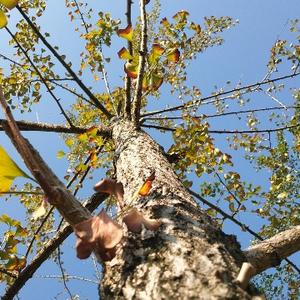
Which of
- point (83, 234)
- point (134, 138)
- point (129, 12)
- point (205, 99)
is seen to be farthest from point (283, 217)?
point (83, 234)

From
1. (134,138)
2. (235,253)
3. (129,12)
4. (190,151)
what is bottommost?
(235,253)

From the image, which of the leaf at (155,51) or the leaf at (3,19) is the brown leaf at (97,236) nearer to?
the leaf at (3,19)

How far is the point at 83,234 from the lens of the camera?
37.2 inches

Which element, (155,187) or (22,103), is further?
(22,103)

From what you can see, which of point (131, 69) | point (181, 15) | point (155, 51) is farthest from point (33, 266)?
point (181, 15)

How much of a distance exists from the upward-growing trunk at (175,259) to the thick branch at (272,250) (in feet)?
0.79

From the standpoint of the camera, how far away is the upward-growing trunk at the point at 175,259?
896 mm

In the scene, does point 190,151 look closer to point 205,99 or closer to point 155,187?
point 205,99

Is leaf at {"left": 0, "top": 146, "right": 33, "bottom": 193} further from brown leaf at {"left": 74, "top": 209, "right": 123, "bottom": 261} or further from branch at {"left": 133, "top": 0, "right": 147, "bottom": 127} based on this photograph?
branch at {"left": 133, "top": 0, "right": 147, "bottom": 127}

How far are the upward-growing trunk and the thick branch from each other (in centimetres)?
24

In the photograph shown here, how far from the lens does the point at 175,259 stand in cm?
103

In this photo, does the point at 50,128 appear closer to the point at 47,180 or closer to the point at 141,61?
the point at 141,61

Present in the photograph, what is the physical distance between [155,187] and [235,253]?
52 centimetres

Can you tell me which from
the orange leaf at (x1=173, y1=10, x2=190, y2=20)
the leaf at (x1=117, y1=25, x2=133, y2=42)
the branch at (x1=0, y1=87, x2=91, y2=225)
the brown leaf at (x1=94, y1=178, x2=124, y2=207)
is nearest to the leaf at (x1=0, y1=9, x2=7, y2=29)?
the branch at (x1=0, y1=87, x2=91, y2=225)
